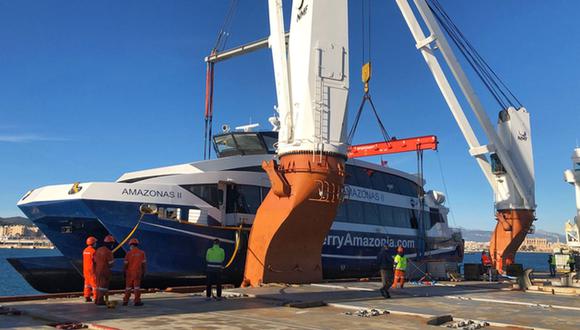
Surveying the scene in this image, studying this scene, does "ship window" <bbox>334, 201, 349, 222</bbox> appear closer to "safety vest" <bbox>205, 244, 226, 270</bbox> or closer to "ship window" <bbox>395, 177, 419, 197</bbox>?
"ship window" <bbox>395, 177, 419, 197</bbox>

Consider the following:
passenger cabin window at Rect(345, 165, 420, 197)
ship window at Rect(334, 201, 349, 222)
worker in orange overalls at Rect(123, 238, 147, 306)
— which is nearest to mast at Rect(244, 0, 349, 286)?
worker in orange overalls at Rect(123, 238, 147, 306)

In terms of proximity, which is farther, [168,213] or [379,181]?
[379,181]

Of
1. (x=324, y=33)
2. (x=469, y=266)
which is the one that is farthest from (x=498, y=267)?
(x=324, y=33)

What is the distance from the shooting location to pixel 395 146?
23562 millimetres

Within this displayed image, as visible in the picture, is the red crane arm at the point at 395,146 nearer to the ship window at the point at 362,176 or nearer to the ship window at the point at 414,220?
the ship window at the point at 362,176

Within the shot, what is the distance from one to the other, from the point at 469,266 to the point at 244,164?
9.98 metres

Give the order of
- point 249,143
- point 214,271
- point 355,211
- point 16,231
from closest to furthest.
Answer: point 214,271 < point 249,143 < point 355,211 < point 16,231

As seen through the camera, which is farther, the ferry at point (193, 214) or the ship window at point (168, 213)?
the ship window at point (168, 213)

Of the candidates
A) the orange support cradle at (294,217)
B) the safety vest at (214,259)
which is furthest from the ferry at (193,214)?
the safety vest at (214,259)

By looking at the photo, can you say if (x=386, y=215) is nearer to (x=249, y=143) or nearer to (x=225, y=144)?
(x=249, y=143)

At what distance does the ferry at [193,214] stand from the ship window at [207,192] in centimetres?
3

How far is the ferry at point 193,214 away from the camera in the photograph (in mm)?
13859

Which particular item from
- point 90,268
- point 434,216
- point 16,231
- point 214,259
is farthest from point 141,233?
point 16,231

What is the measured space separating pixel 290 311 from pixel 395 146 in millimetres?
16210
